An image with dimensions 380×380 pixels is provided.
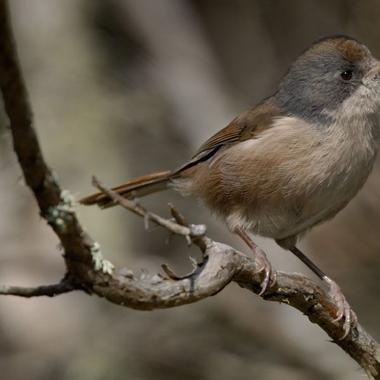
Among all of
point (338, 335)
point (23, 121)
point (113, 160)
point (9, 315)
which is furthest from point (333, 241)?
point (23, 121)

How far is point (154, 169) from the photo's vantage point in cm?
810

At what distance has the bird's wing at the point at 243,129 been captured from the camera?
15.3 feet

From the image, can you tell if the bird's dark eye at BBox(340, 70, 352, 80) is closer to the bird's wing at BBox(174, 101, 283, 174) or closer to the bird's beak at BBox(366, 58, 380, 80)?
the bird's beak at BBox(366, 58, 380, 80)

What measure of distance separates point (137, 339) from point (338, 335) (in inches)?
103

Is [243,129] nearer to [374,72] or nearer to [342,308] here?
[374,72]

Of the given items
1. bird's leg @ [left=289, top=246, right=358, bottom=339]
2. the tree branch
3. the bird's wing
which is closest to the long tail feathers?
the bird's wing

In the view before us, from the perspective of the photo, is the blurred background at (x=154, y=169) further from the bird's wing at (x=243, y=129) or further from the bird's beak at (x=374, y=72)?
the bird's beak at (x=374, y=72)

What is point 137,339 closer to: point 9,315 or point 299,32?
point 9,315

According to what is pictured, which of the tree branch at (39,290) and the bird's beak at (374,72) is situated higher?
the tree branch at (39,290)

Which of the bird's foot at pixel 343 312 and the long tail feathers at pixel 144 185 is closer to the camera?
the bird's foot at pixel 343 312

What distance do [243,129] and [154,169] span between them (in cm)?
336

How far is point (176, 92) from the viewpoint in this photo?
7617 millimetres

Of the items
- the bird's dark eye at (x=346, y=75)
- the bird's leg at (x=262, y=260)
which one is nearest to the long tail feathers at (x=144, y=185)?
the bird's leg at (x=262, y=260)

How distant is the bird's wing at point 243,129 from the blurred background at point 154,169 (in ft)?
3.14
